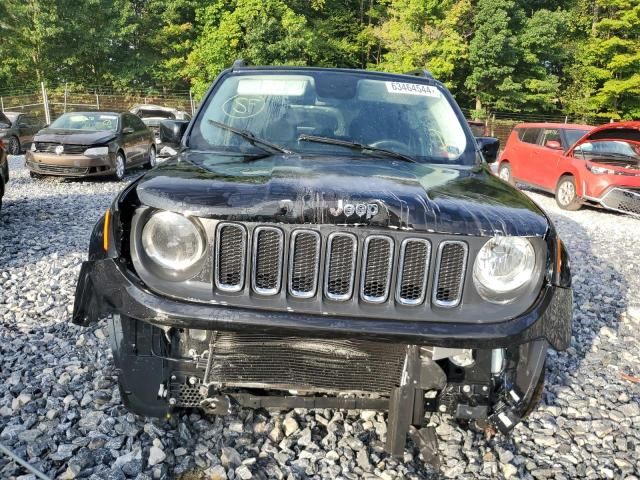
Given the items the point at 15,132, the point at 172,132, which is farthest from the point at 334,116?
the point at 15,132

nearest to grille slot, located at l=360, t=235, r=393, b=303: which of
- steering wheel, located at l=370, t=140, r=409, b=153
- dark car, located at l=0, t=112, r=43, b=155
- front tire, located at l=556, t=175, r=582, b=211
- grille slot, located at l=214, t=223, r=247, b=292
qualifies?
grille slot, located at l=214, t=223, r=247, b=292

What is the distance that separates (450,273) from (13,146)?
16.9 meters

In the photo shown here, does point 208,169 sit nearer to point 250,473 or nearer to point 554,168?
point 250,473

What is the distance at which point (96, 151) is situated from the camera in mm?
10492

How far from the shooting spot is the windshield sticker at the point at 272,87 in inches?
129

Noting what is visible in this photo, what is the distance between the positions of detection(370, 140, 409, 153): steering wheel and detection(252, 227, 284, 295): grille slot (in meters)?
1.24

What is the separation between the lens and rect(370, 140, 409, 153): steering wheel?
2992 millimetres

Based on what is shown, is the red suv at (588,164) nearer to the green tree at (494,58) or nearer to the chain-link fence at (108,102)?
the chain-link fence at (108,102)

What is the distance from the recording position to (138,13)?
40094 mm

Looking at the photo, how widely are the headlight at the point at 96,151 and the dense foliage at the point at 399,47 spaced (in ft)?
84.1

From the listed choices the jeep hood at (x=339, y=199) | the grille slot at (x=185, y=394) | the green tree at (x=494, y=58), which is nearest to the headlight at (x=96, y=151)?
the jeep hood at (x=339, y=199)

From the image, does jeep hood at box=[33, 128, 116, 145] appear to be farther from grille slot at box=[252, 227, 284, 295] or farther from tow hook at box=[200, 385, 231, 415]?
grille slot at box=[252, 227, 284, 295]

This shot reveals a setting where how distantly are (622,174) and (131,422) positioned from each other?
9490 mm

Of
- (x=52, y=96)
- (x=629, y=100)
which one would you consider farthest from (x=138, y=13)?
(x=629, y=100)
